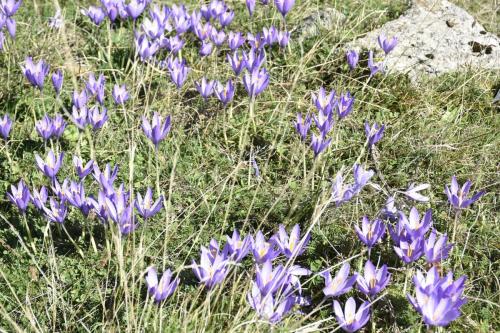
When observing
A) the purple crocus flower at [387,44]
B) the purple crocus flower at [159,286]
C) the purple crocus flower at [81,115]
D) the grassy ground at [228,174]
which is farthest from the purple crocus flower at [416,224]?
the purple crocus flower at [81,115]

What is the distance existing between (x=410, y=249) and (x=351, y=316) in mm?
351

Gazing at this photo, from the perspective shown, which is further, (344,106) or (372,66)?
(372,66)

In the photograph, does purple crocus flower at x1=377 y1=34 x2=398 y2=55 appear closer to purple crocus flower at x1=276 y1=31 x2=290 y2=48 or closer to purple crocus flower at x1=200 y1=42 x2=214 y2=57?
purple crocus flower at x1=276 y1=31 x2=290 y2=48

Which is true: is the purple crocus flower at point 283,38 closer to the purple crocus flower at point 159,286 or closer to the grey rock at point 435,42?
the grey rock at point 435,42

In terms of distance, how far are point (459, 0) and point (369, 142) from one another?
219 centimetres

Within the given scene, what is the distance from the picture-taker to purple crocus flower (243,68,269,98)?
3300 mm

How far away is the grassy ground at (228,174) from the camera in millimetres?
2514

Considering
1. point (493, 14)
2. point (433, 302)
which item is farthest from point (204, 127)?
point (493, 14)

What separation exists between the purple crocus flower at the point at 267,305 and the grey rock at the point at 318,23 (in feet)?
7.42

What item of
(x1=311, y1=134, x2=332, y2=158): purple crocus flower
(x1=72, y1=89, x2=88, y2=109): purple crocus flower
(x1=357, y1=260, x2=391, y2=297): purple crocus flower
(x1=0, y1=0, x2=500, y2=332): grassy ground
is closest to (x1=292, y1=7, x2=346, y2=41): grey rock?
(x1=0, y1=0, x2=500, y2=332): grassy ground

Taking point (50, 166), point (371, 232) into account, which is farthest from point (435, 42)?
point (50, 166)

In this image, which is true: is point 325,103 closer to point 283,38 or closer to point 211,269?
point 283,38

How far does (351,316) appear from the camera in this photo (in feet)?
7.72

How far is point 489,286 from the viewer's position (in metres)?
2.72
